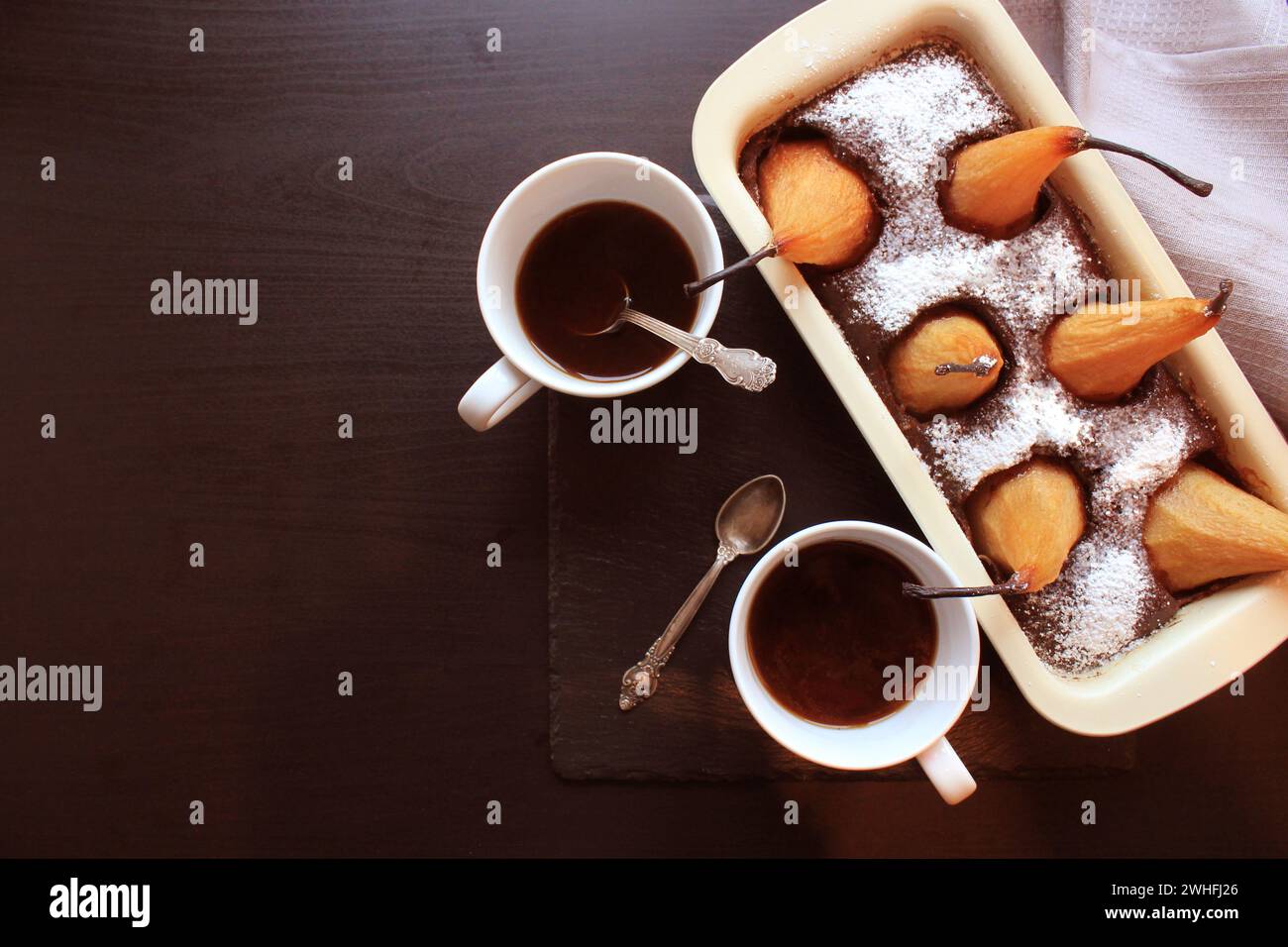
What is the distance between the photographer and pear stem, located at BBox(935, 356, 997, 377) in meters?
0.65

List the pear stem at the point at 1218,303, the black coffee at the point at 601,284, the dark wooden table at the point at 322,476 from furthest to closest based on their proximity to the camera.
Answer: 1. the dark wooden table at the point at 322,476
2. the black coffee at the point at 601,284
3. the pear stem at the point at 1218,303

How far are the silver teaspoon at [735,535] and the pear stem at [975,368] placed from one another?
0.19m

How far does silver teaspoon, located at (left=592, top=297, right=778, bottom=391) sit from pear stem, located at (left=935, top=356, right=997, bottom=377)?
0.13 m

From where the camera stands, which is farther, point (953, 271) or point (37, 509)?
point (37, 509)

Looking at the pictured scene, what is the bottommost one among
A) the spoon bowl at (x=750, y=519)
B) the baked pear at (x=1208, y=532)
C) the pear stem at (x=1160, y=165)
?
the baked pear at (x=1208, y=532)

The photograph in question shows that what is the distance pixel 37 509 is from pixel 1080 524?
35.3 inches

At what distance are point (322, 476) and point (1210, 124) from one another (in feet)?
2.73

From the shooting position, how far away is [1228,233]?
0.77 metres

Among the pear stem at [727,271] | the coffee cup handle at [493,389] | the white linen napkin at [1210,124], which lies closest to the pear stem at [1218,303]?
the white linen napkin at [1210,124]

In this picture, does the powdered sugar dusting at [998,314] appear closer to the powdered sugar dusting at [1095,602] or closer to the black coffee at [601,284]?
the powdered sugar dusting at [1095,602]

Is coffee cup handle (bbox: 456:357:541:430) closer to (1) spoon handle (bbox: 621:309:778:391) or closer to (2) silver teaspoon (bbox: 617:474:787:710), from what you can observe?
(1) spoon handle (bbox: 621:309:778:391)

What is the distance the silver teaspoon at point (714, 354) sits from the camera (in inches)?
26.7
